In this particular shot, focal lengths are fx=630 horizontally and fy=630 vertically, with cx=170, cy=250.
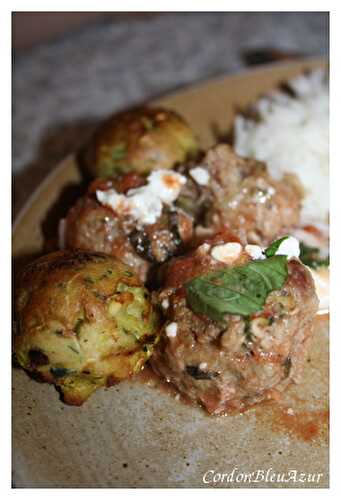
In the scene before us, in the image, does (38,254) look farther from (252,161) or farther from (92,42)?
(92,42)

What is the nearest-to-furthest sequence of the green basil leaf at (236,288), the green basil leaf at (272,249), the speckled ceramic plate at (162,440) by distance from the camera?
1. the green basil leaf at (236,288)
2. the speckled ceramic plate at (162,440)
3. the green basil leaf at (272,249)

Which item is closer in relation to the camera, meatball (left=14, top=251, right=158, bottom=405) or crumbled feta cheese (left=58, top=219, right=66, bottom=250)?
meatball (left=14, top=251, right=158, bottom=405)

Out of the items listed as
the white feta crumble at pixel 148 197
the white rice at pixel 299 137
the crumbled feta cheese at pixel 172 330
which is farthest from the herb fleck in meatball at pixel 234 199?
the crumbled feta cheese at pixel 172 330

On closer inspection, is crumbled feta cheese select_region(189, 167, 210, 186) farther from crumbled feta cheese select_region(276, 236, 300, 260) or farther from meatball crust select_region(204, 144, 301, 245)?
crumbled feta cheese select_region(276, 236, 300, 260)

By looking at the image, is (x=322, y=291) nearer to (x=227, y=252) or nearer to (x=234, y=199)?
(x=234, y=199)

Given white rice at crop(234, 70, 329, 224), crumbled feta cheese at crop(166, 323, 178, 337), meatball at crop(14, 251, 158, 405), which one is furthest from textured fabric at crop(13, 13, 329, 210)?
crumbled feta cheese at crop(166, 323, 178, 337)

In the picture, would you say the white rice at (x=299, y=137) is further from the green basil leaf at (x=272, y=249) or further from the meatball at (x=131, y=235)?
the green basil leaf at (x=272, y=249)
